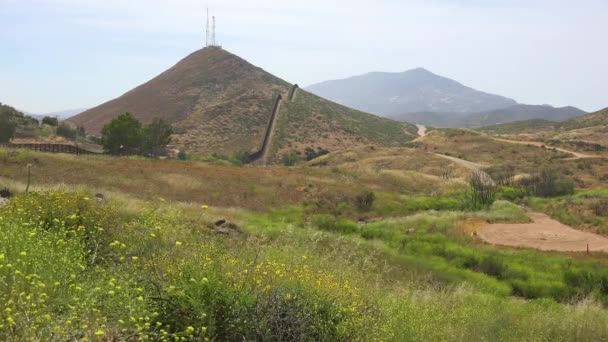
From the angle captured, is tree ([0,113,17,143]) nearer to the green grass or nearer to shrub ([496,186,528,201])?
shrub ([496,186,528,201])

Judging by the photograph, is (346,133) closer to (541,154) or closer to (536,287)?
(541,154)

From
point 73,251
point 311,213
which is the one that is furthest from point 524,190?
point 73,251

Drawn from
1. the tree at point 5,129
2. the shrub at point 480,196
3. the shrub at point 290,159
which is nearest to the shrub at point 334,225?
the shrub at point 480,196

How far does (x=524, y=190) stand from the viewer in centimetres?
3816

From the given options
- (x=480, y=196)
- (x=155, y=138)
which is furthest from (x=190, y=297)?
(x=155, y=138)

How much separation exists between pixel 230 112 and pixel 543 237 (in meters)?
73.5

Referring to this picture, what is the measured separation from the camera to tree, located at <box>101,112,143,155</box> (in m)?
51.8

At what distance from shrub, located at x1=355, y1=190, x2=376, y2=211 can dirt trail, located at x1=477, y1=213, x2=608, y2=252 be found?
6749 millimetres

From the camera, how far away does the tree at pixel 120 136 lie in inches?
2037

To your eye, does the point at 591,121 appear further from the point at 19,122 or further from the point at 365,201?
the point at 19,122

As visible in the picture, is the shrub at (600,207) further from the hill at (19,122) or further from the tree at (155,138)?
the hill at (19,122)

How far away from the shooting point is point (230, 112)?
9050 centimetres

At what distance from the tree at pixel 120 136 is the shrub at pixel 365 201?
105ft

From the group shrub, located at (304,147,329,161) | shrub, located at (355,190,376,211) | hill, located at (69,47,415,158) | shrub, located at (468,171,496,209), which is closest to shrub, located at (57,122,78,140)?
hill, located at (69,47,415,158)
